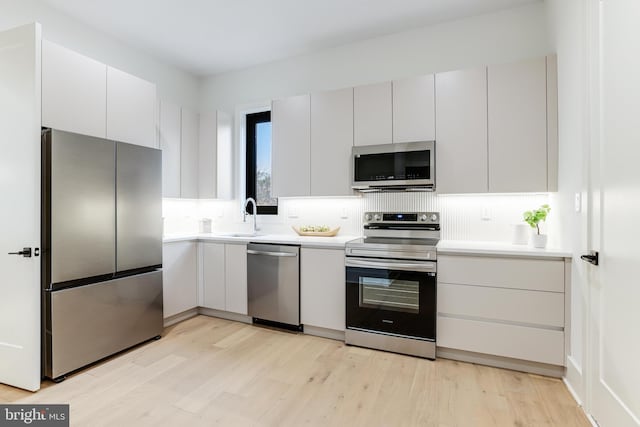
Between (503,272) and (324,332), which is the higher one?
(503,272)

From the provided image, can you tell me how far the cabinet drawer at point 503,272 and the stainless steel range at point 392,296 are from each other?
13cm

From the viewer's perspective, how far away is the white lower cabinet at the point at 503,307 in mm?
2314

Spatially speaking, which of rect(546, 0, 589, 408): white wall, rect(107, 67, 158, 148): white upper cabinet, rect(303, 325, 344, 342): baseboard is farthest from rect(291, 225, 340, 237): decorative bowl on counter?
rect(546, 0, 589, 408): white wall

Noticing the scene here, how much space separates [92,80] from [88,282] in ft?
5.15

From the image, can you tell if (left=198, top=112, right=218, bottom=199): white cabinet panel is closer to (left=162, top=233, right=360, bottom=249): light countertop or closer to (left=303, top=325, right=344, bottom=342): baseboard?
(left=162, top=233, right=360, bottom=249): light countertop

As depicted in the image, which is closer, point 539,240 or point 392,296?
point 539,240

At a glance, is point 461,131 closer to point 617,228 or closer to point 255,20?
point 617,228

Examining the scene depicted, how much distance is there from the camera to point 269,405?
2.04 metres

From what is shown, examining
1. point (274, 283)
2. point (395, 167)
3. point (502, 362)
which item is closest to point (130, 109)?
point (274, 283)

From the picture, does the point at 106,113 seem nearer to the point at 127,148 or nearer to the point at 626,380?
the point at 127,148

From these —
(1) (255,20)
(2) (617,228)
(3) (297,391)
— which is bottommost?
(3) (297,391)

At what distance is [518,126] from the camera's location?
2.66m

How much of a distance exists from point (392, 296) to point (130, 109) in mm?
2778

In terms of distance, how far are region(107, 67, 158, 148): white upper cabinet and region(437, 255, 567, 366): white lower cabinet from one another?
111 inches
